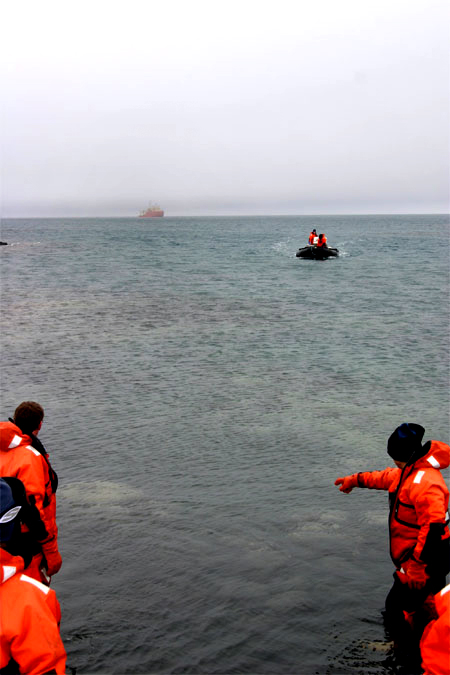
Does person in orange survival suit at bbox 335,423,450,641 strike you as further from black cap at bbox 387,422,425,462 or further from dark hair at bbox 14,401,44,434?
dark hair at bbox 14,401,44,434

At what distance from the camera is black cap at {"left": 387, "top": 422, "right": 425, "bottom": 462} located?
5566mm

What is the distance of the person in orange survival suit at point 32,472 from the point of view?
5.46 m

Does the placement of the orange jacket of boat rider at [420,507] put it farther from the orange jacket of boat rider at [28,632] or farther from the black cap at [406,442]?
the orange jacket of boat rider at [28,632]

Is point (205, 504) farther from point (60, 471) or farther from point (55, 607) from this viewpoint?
point (55, 607)

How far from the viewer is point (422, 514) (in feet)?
17.5

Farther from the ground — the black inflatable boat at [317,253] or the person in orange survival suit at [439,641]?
the black inflatable boat at [317,253]

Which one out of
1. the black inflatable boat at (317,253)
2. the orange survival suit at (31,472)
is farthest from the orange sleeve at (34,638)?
the black inflatable boat at (317,253)

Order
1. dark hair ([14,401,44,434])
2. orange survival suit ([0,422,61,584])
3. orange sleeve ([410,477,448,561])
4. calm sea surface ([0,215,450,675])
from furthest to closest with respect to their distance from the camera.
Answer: calm sea surface ([0,215,450,675])
dark hair ([14,401,44,434])
orange survival suit ([0,422,61,584])
orange sleeve ([410,477,448,561])

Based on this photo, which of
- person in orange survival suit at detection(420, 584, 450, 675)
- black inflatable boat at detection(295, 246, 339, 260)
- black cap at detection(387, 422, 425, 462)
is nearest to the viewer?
person in orange survival suit at detection(420, 584, 450, 675)

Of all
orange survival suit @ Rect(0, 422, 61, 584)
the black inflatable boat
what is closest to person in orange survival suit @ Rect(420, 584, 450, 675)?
orange survival suit @ Rect(0, 422, 61, 584)

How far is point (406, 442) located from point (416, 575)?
3.62 ft

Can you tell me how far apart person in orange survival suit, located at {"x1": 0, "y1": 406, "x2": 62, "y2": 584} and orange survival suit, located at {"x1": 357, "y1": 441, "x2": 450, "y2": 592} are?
294cm

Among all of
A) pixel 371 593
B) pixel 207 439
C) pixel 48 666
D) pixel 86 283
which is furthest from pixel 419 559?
pixel 86 283

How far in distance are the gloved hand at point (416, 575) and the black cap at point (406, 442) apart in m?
0.86
